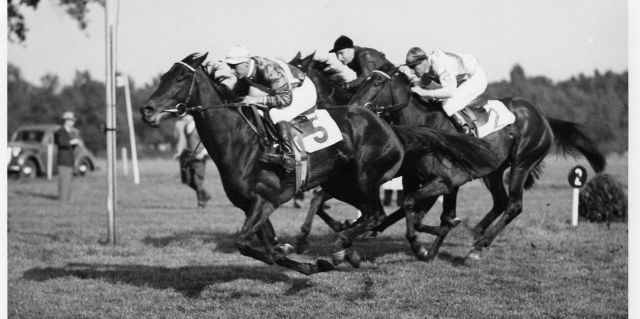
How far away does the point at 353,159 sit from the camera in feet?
21.1

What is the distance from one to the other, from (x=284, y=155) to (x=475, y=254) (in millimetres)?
2822

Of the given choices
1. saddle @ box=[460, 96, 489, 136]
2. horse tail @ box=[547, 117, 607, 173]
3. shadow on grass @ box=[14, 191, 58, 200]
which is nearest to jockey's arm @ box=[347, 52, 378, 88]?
saddle @ box=[460, 96, 489, 136]

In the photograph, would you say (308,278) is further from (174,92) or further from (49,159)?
(49,159)

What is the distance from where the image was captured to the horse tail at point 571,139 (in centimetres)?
898

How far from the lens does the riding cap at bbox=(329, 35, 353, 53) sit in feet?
23.5

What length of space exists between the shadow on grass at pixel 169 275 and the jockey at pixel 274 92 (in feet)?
4.46

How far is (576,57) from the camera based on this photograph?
7785mm

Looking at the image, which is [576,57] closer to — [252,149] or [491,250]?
[491,250]

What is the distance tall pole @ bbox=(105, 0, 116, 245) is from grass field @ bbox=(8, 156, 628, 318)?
0.38m

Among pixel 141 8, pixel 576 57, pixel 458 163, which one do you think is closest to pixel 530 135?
pixel 576 57

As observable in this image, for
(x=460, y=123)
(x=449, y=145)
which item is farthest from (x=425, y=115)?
(x=449, y=145)

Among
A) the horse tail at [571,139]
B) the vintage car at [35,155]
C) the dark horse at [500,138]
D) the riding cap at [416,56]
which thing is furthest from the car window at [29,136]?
the riding cap at [416,56]

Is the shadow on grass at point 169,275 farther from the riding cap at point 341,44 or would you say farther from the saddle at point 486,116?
the saddle at point 486,116

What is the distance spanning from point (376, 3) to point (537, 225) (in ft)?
16.0
